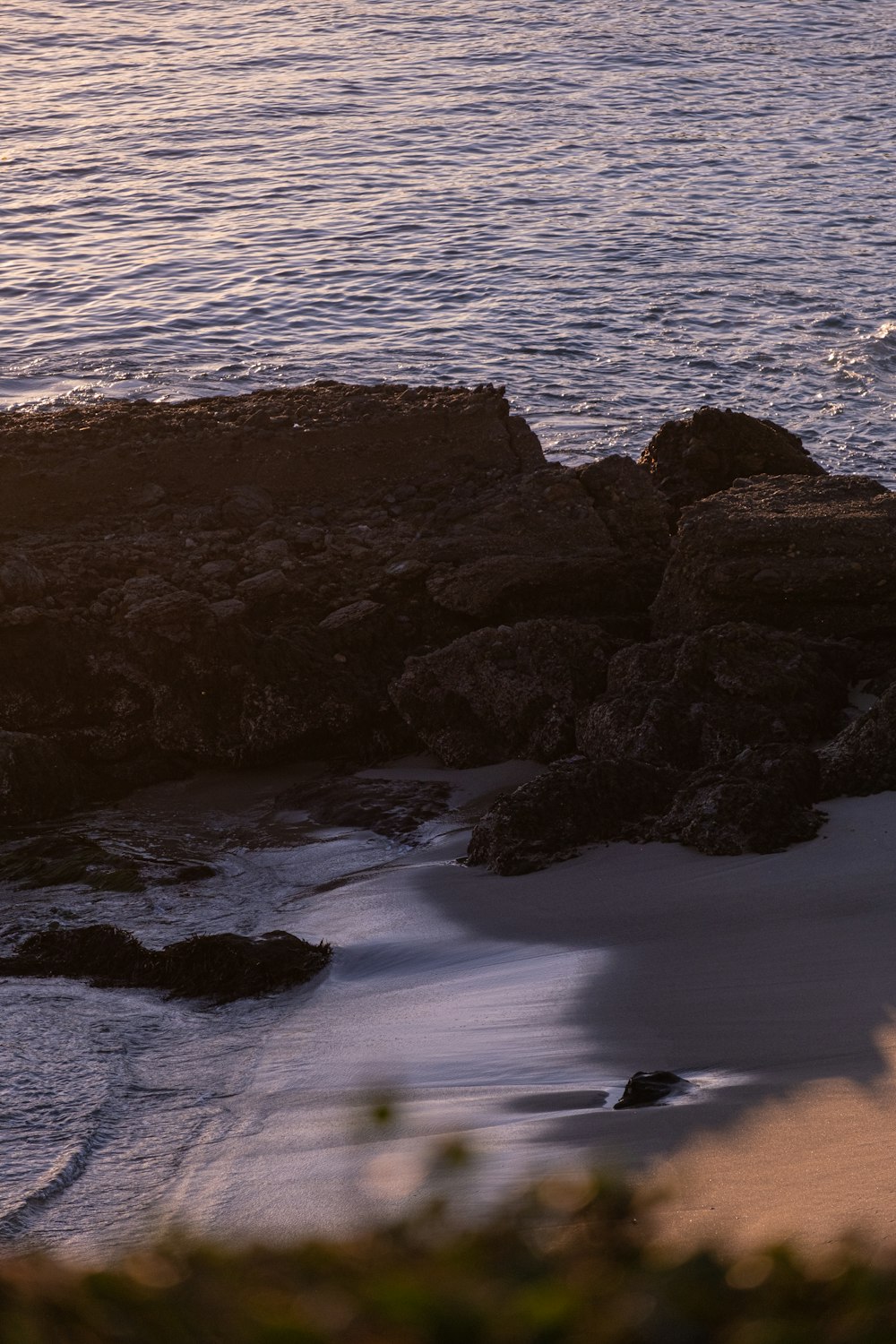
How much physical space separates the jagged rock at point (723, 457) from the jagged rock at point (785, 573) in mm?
1675

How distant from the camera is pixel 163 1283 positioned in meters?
0.84

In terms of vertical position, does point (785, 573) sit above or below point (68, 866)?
above

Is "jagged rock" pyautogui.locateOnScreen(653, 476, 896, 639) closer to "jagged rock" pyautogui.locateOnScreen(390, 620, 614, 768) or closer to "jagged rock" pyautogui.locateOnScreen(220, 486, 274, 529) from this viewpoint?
"jagged rock" pyautogui.locateOnScreen(390, 620, 614, 768)

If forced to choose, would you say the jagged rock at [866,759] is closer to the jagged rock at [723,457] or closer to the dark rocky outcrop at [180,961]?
the dark rocky outcrop at [180,961]

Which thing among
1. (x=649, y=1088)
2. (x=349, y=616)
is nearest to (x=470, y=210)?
(x=349, y=616)

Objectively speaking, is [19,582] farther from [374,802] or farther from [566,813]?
[566,813]

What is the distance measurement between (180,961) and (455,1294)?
4.12 meters

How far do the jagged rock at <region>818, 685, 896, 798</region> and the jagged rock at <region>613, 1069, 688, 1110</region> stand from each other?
202cm

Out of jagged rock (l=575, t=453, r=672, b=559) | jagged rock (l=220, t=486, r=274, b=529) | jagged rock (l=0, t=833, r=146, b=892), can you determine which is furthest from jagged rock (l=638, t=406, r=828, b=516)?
jagged rock (l=0, t=833, r=146, b=892)

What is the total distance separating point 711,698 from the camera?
6055 mm

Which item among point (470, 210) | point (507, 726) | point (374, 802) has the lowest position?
point (374, 802)

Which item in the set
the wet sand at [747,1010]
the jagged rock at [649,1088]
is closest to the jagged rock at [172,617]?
the wet sand at [747,1010]

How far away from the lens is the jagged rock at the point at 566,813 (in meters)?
5.31

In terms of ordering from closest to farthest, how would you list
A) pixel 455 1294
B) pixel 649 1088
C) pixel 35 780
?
pixel 455 1294 → pixel 649 1088 → pixel 35 780
